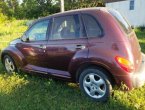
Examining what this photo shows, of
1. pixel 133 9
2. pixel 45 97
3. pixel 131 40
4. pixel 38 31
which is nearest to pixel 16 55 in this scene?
pixel 38 31

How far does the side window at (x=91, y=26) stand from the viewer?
5.52 meters

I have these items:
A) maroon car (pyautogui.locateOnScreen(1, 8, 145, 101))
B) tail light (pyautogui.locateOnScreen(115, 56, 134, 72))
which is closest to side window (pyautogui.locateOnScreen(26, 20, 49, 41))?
maroon car (pyautogui.locateOnScreen(1, 8, 145, 101))

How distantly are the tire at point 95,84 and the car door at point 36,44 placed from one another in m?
1.33

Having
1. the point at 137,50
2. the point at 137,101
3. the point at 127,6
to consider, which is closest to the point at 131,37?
the point at 137,50

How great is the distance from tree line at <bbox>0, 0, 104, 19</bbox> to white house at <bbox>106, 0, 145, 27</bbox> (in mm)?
17165

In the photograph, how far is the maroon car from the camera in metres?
5.26

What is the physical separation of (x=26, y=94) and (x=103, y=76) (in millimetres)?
1865

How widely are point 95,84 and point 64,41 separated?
1.19 meters

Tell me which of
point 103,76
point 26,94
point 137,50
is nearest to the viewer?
point 103,76

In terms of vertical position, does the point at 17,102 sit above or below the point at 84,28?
below

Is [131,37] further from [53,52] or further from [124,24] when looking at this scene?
[53,52]

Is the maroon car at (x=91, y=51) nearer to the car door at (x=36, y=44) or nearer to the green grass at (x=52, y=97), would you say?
the car door at (x=36, y=44)

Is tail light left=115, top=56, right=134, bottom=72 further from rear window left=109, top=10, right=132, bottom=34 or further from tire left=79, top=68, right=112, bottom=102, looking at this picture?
rear window left=109, top=10, right=132, bottom=34

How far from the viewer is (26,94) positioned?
6.18 m
